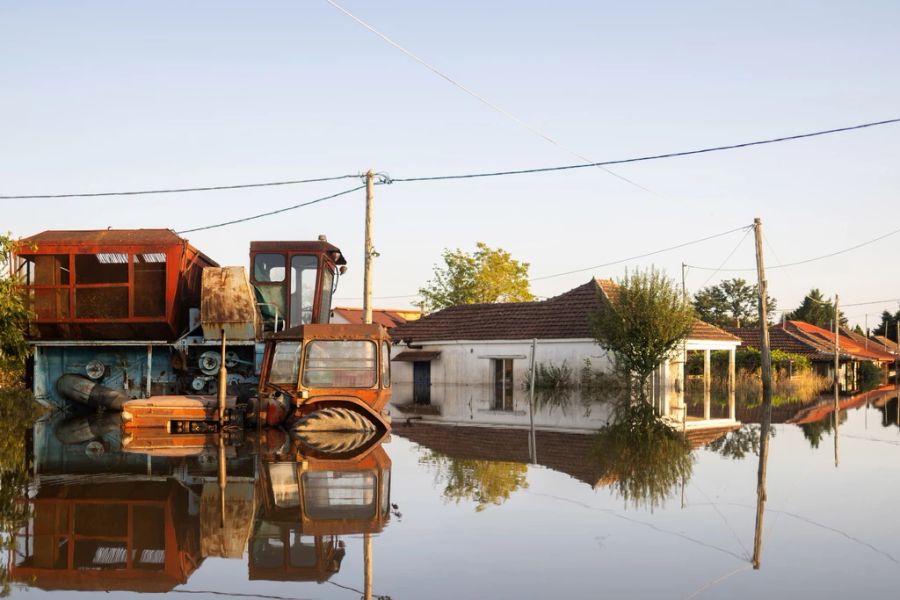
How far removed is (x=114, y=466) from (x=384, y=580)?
302 inches

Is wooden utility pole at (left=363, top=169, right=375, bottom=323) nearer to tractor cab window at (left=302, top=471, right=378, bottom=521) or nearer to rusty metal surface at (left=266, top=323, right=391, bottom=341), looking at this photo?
rusty metal surface at (left=266, top=323, right=391, bottom=341)

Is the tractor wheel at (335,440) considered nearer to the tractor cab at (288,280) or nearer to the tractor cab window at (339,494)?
the tractor cab window at (339,494)

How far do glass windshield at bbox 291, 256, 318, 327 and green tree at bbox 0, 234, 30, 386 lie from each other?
275 inches

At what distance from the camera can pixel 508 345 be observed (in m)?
41.7

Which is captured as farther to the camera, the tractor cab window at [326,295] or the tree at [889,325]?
the tree at [889,325]

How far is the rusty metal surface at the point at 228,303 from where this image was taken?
23797mm

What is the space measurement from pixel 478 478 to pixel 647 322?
23.3 meters

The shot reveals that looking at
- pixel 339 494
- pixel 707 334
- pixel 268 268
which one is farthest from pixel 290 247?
pixel 707 334

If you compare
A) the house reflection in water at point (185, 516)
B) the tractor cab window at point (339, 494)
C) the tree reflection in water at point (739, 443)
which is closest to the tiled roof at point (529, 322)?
the tree reflection in water at point (739, 443)

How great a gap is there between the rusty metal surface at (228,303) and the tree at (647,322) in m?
16.2

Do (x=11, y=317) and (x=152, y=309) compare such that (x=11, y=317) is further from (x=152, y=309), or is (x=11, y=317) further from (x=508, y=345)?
(x=508, y=345)

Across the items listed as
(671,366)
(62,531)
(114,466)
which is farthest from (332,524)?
(671,366)

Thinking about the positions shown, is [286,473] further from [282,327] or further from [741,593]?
[282,327]

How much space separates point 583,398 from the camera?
3438cm
